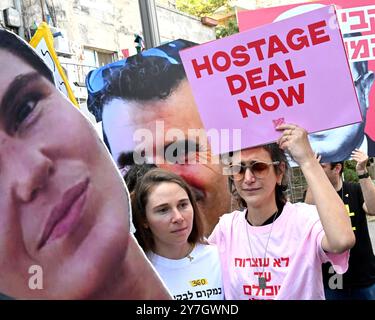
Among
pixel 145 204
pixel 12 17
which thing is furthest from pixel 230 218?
Answer: pixel 12 17

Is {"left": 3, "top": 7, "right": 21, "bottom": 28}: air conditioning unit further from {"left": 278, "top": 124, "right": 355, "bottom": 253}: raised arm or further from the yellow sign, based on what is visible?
{"left": 278, "top": 124, "right": 355, "bottom": 253}: raised arm

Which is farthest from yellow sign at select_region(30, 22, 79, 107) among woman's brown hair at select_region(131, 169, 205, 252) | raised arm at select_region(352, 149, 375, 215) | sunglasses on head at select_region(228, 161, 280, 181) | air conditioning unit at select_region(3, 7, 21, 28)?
air conditioning unit at select_region(3, 7, 21, 28)

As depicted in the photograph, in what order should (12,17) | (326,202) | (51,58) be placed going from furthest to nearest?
(12,17), (51,58), (326,202)

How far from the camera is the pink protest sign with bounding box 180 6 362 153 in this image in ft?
4.28

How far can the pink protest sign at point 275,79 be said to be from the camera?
1305mm

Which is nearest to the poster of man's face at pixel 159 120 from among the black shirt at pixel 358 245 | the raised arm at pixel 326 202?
the raised arm at pixel 326 202

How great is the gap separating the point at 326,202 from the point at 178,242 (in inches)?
17.7

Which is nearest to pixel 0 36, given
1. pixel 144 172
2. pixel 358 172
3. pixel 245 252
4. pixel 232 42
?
pixel 144 172

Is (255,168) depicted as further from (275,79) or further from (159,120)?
(159,120)

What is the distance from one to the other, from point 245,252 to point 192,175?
0.29m

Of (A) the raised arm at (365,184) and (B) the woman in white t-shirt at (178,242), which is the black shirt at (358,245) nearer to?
(A) the raised arm at (365,184)

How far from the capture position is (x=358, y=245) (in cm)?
150

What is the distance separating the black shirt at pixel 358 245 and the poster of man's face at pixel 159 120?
14.4 inches
